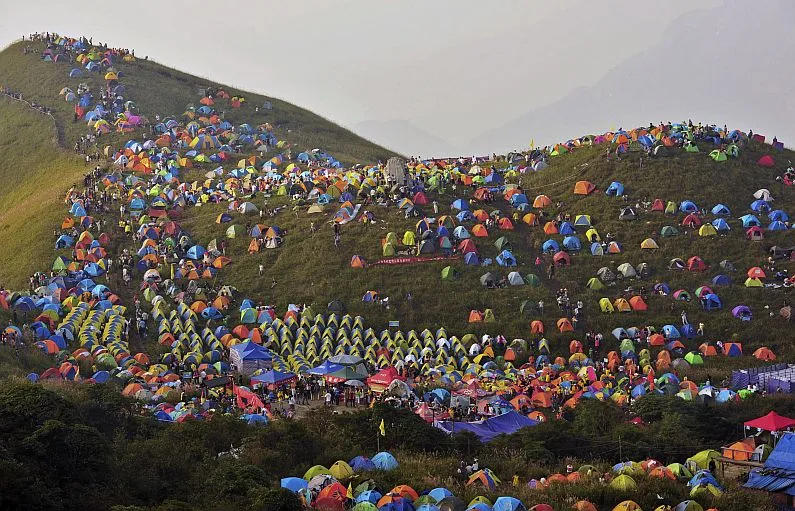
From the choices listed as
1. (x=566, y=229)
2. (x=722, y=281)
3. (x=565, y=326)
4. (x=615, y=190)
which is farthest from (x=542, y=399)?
(x=615, y=190)

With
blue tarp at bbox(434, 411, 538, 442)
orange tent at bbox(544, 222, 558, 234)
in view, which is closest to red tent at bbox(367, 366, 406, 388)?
blue tarp at bbox(434, 411, 538, 442)

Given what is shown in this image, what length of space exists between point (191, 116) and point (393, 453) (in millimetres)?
55721

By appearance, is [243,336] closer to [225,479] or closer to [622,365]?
[622,365]

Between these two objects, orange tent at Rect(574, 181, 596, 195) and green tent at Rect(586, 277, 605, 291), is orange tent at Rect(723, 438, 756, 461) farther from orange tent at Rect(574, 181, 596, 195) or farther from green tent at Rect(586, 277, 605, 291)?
orange tent at Rect(574, 181, 596, 195)

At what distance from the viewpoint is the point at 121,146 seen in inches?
2960

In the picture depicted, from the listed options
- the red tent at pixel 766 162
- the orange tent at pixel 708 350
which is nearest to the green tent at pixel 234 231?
the orange tent at pixel 708 350

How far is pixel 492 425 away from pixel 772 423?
10154 mm

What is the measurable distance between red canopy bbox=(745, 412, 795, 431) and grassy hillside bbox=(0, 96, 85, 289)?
38.2 meters

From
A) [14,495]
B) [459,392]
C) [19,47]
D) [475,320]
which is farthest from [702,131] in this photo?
[19,47]

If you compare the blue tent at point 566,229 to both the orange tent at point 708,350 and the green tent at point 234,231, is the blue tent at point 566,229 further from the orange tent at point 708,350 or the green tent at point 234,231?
the green tent at point 234,231

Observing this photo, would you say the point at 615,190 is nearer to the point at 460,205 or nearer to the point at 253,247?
the point at 460,205

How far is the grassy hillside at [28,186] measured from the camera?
59.2 meters

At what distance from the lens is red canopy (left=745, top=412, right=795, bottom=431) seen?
36625mm

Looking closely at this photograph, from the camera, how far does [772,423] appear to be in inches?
1447
